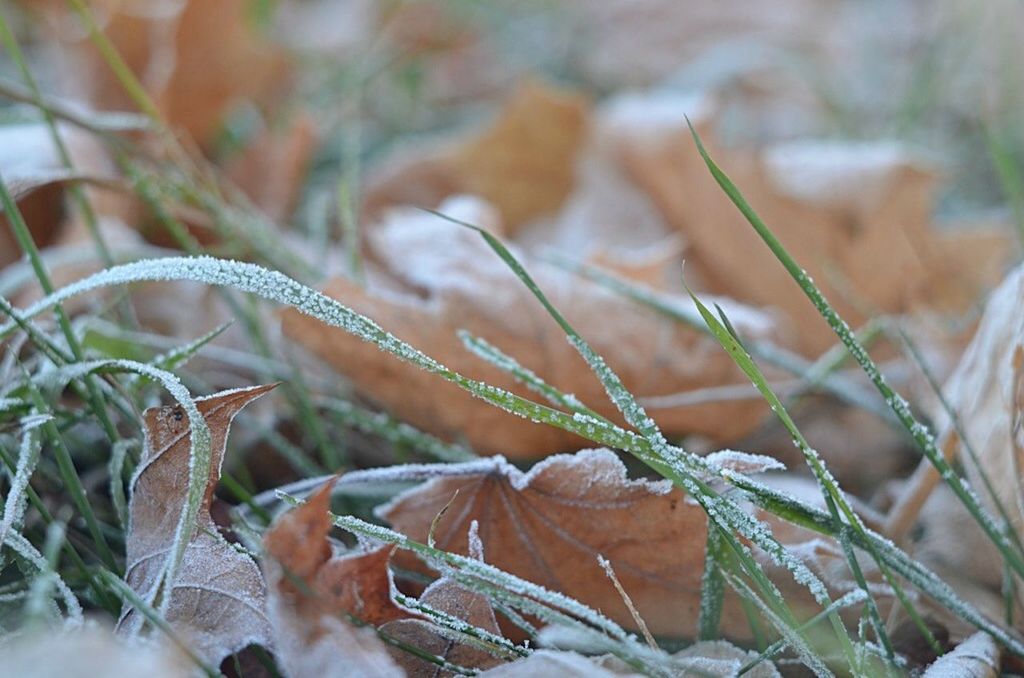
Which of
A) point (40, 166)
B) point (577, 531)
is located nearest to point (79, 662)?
point (577, 531)

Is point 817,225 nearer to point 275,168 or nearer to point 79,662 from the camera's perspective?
point 275,168

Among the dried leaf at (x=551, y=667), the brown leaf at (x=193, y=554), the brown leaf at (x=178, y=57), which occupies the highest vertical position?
the brown leaf at (x=178, y=57)

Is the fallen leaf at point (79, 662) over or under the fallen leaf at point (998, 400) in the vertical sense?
over

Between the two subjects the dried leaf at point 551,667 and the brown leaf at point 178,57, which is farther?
the brown leaf at point 178,57

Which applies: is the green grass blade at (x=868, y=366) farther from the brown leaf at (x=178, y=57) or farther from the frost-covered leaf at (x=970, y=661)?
the brown leaf at (x=178, y=57)

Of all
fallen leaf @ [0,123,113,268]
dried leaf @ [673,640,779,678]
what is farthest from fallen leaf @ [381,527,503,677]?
fallen leaf @ [0,123,113,268]

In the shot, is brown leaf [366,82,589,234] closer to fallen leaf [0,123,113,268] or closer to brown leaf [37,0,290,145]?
brown leaf [37,0,290,145]

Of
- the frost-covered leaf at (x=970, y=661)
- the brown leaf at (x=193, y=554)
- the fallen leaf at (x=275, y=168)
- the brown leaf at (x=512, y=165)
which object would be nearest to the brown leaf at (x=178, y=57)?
the fallen leaf at (x=275, y=168)
